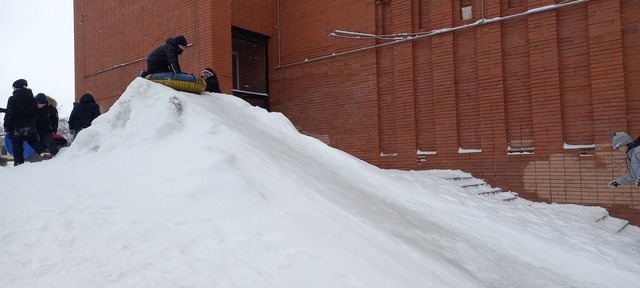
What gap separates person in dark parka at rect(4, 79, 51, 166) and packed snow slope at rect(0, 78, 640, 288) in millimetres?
1287

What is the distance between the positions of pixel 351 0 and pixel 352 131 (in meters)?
3.27

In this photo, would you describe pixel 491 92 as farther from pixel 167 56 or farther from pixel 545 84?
pixel 167 56

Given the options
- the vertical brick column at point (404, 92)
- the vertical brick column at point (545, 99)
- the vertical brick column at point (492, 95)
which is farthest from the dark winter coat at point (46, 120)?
the vertical brick column at point (545, 99)

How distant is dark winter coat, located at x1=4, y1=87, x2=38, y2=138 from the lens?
20.1 ft

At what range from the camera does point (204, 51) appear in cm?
976

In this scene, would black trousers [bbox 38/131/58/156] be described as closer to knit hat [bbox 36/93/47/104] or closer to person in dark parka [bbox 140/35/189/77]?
knit hat [bbox 36/93/47/104]

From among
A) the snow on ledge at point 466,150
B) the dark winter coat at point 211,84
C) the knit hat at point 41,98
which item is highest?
the dark winter coat at point 211,84

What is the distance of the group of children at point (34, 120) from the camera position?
614 cm

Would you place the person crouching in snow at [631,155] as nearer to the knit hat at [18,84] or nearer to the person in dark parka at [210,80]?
the person in dark parka at [210,80]

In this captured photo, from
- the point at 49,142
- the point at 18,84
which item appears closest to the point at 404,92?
the point at 49,142

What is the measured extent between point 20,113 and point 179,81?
2.37 m

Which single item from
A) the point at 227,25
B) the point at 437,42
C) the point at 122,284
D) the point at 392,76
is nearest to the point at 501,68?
the point at 437,42

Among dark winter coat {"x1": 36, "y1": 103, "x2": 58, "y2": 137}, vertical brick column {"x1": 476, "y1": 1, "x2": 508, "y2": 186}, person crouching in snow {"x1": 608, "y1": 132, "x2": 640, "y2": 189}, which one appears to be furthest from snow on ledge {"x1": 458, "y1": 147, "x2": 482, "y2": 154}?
dark winter coat {"x1": 36, "y1": 103, "x2": 58, "y2": 137}

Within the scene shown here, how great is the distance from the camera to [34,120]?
20.7 ft
